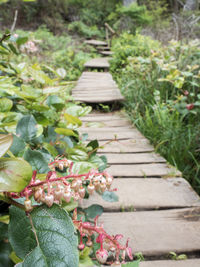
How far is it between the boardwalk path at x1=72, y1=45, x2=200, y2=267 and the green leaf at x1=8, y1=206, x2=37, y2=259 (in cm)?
62

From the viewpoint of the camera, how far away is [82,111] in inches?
37.2

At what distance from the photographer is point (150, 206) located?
3.92ft

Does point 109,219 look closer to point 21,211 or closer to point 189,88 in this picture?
point 21,211

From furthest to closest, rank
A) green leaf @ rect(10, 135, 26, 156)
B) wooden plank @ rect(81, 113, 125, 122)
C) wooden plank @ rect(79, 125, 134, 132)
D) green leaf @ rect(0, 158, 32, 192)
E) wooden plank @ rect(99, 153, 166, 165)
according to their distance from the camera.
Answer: wooden plank @ rect(81, 113, 125, 122), wooden plank @ rect(79, 125, 134, 132), wooden plank @ rect(99, 153, 166, 165), green leaf @ rect(10, 135, 26, 156), green leaf @ rect(0, 158, 32, 192)

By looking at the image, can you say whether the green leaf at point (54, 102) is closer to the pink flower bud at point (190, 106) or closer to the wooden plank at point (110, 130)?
the wooden plank at point (110, 130)

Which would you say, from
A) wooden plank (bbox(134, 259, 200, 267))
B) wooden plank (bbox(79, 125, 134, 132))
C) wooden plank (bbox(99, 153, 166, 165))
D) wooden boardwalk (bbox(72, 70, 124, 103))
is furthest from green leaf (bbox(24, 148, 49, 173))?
wooden boardwalk (bbox(72, 70, 124, 103))

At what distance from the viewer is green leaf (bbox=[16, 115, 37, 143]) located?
67 centimetres

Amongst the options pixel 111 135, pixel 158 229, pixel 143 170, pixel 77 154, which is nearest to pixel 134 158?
pixel 143 170

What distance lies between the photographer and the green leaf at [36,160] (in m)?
0.53

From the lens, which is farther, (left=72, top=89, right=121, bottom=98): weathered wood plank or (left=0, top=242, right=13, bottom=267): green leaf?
(left=72, top=89, right=121, bottom=98): weathered wood plank

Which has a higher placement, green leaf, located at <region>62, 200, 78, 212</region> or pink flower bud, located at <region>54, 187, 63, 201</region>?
pink flower bud, located at <region>54, 187, 63, 201</region>

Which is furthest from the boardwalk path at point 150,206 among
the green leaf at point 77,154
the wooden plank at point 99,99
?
the wooden plank at point 99,99

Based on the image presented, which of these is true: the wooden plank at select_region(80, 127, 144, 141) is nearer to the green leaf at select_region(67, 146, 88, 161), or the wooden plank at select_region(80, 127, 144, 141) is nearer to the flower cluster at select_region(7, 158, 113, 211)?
the green leaf at select_region(67, 146, 88, 161)

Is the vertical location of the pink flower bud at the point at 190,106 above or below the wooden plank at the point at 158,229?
above
